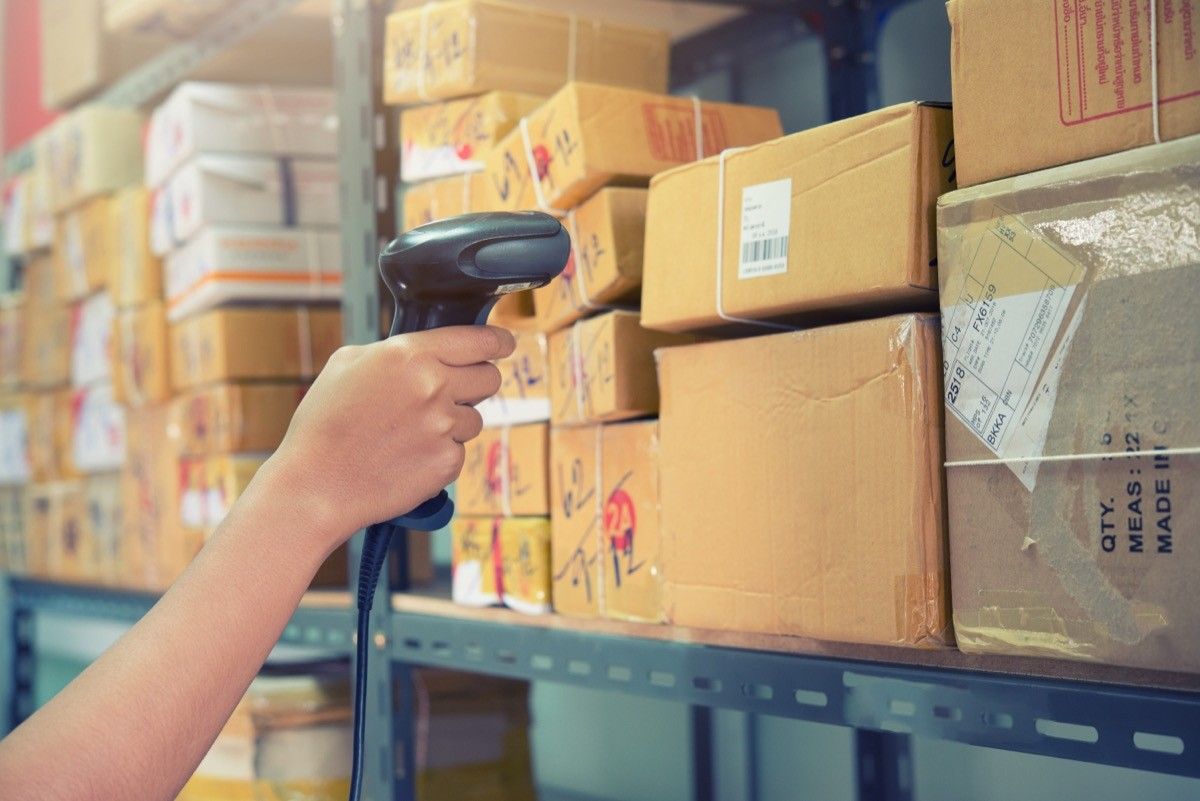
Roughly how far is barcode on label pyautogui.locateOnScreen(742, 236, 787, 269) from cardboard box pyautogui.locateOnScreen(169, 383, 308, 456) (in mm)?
986

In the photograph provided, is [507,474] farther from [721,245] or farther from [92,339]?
[92,339]

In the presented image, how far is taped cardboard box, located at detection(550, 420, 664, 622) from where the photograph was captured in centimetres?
106

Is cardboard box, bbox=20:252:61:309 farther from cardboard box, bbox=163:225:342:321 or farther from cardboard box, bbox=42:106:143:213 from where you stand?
cardboard box, bbox=163:225:342:321

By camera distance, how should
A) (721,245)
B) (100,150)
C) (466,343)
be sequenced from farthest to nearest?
(100,150) → (721,245) → (466,343)

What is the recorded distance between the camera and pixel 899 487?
800mm

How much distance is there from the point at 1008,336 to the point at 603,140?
464mm

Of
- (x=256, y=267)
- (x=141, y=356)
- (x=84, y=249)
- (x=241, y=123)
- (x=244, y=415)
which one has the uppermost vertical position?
(x=241, y=123)

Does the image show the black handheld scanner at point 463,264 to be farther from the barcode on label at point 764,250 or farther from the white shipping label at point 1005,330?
the white shipping label at point 1005,330

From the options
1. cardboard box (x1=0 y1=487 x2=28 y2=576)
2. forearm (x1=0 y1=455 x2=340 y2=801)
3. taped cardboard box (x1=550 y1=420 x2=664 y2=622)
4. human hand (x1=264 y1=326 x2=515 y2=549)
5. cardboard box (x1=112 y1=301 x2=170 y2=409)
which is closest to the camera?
forearm (x1=0 y1=455 x2=340 y2=801)

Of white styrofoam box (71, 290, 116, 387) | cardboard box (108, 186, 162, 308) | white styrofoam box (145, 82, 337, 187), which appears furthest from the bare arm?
white styrofoam box (71, 290, 116, 387)

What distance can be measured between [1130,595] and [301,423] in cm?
48

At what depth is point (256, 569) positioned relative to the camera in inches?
27.8

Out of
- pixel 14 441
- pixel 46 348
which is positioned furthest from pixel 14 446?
pixel 46 348

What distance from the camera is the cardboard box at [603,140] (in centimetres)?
109
